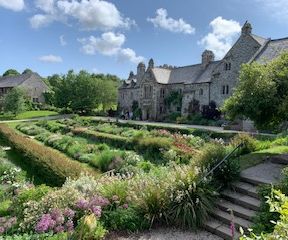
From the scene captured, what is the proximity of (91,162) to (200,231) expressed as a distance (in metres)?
12.2

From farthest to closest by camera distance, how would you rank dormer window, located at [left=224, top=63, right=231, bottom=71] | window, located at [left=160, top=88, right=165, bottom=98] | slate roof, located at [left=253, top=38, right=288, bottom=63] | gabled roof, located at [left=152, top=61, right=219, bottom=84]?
window, located at [left=160, top=88, right=165, bottom=98] → gabled roof, located at [left=152, top=61, right=219, bottom=84] → dormer window, located at [left=224, top=63, right=231, bottom=71] → slate roof, located at [left=253, top=38, right=288, bottom=63]

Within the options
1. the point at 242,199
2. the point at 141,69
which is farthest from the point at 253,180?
the point at 141,69

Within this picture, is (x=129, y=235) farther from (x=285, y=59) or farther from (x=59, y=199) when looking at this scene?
(x=285, y=59)

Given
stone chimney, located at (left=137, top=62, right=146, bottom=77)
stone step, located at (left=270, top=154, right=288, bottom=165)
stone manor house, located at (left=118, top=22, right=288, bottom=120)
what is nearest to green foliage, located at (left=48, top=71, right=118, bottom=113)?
stone manor house, located at (left=118, top=22, right=288, bottom=120)

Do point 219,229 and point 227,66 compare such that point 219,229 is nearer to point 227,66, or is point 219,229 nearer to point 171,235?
point 171,235

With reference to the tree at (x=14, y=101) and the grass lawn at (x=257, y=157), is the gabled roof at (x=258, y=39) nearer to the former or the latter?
the grass lawn at (x=257, y=157)

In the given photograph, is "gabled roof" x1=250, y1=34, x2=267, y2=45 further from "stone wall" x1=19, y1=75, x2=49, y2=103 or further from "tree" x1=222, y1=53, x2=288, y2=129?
"stone wall" x1=19, y1=75, x2=49, y2=103

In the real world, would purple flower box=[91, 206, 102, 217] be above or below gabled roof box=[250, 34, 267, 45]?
below

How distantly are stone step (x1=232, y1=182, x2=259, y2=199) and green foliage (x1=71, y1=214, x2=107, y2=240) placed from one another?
4186 millimetres

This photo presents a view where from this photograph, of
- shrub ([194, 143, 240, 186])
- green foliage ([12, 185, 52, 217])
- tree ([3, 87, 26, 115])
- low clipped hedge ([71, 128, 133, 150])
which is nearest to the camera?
green foliage ([12, 185, 52, 217])

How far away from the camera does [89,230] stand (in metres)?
6.45

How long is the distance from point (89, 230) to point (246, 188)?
489 centimetres

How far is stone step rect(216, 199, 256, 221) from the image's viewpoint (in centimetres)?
797

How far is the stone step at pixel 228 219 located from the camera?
766 cm
